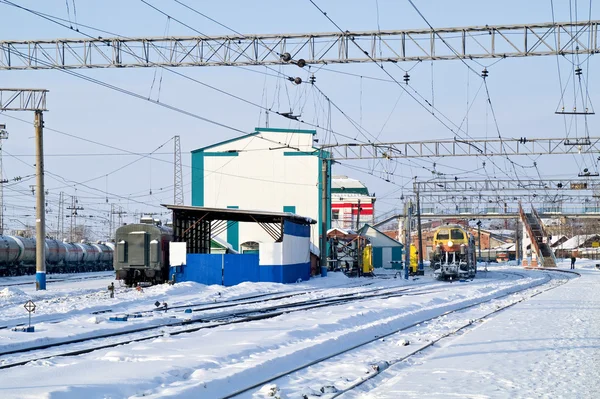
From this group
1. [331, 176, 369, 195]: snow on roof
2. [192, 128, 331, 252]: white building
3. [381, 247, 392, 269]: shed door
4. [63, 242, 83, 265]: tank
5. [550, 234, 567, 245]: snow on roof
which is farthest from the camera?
[550, 234, 567, 245]: snow on roof

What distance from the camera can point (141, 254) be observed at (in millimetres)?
39031

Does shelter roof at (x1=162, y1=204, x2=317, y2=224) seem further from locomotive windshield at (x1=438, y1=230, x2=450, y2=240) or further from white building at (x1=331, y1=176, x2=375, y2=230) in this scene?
white building at (x1=331, y1=176, x2=375, y2=230)

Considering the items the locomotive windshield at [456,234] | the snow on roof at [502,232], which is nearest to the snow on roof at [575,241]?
the snow on roof at [502,232]

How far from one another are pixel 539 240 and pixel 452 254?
33.6 metres

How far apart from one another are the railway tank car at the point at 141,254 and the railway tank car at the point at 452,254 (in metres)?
17.7

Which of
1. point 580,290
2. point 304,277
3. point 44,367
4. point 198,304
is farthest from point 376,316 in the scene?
point 304,277

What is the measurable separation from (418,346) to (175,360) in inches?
216

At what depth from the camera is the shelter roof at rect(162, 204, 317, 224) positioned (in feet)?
124

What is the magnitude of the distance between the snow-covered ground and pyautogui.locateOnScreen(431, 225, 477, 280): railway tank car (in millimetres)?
22317

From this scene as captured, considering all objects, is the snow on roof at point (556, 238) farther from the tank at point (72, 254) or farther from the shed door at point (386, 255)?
the tank at point (72, 254)

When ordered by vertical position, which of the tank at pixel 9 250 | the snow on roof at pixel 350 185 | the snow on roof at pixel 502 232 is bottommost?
the tank at pixel 9 250

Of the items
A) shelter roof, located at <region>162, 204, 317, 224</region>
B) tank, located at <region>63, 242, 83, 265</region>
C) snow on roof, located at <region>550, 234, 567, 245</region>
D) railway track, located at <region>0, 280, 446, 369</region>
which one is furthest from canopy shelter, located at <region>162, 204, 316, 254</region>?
snow on roof, located at <region>550, 234, 567, 245</region>

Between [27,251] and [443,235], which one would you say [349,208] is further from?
[27,251]

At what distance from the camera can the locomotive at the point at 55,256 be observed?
161ft
